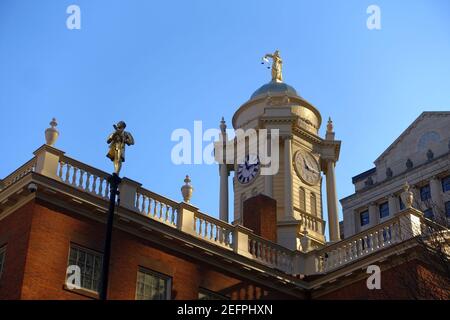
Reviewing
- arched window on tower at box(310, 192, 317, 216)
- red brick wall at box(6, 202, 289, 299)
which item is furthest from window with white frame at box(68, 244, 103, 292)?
arched window on tower at box(310, 192, 317, 216)

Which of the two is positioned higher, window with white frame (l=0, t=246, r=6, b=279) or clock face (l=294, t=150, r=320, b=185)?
clock face (l=294, t=150, r=320, b=185)

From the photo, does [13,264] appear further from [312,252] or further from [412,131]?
[412,131]

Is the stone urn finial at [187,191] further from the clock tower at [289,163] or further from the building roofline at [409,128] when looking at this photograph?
the building roofline at [409,128]

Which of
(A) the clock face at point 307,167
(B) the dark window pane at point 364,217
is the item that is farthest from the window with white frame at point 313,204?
(B) the dark window pane at point 364,217

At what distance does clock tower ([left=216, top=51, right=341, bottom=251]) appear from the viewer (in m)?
47.6

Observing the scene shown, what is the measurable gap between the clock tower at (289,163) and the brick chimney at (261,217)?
1127 centimetres

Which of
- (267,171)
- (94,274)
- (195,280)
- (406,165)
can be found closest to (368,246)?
(195,280)

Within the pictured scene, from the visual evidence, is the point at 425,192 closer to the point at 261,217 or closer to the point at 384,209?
the point at 384,209

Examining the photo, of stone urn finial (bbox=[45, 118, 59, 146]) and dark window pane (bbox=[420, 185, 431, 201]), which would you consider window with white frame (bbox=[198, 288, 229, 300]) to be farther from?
dark window pane (bbox=[420, 185, 431, 201])

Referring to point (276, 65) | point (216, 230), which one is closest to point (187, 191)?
point (216, 230)

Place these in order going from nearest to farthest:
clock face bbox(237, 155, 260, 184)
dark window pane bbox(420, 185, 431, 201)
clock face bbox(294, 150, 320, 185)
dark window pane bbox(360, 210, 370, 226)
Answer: clock face bbox(294, 150, 320, 185)
clock face bbox(237, 155, 260, 184)
dark window pane bbox(420, 185, 431, 201)
dark window pane bbox(360, 210, 370, 226)

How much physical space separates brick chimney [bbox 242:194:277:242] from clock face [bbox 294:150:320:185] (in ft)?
47.2

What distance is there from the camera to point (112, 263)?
25.6 m
